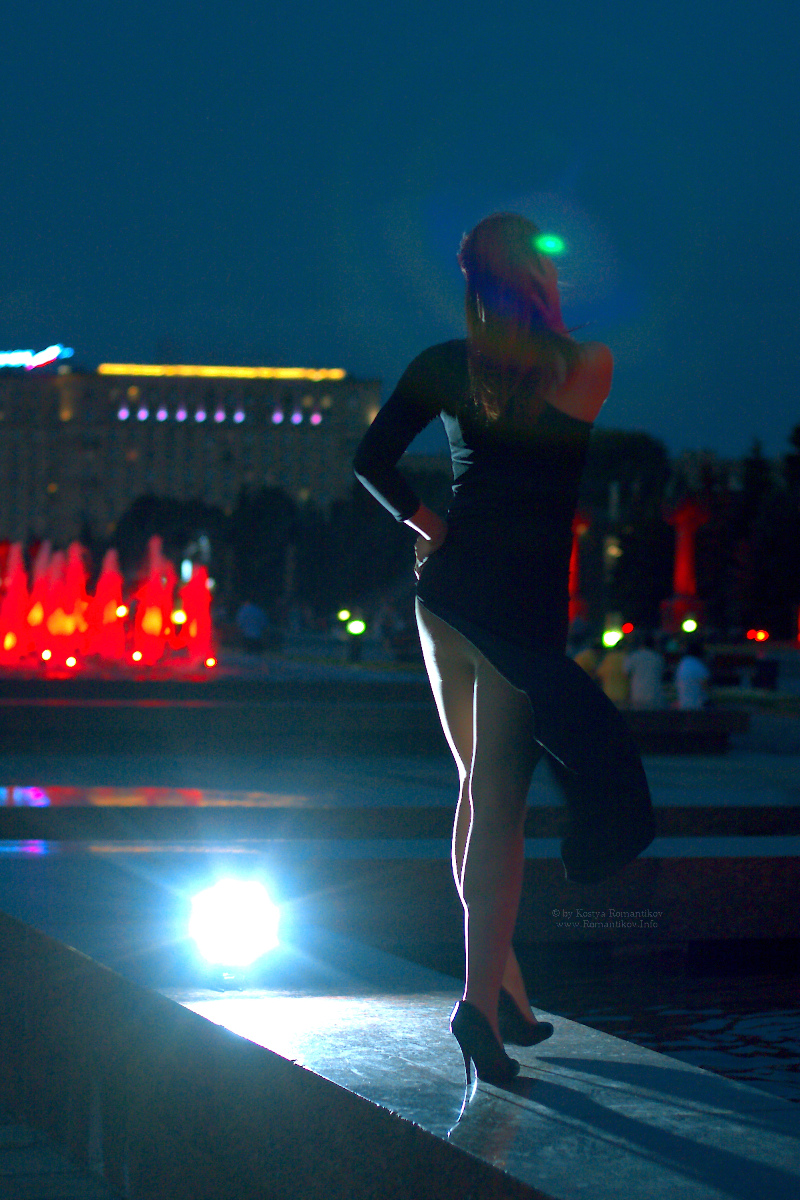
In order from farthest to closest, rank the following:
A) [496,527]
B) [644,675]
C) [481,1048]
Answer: [644,675] < [496,527] < [481,1048]

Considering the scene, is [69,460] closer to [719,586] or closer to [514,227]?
[719,586]

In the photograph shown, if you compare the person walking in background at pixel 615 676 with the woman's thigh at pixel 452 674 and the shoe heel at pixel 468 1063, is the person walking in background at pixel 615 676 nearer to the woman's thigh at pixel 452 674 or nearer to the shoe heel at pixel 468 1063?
the woman's thigh at pixel 452 674

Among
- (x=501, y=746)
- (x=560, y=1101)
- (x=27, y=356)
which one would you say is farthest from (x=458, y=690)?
(x=27, y=356)

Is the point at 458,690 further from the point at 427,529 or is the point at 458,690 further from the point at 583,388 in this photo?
the point at 583,388

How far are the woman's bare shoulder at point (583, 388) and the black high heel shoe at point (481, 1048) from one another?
1.05 meters

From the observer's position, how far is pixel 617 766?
267 cm

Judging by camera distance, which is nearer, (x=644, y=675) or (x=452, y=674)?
(x=452, y=674)

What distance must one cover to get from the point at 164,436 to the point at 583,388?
168 metres

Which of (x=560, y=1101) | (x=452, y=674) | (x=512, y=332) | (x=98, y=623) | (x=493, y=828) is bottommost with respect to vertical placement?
(x=560, y=1101)

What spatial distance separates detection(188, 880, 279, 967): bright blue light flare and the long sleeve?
3.89 ft

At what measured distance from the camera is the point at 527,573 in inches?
110

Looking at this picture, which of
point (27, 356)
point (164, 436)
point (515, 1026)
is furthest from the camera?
point (164, 436)

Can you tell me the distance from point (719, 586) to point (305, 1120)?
76.4 meters

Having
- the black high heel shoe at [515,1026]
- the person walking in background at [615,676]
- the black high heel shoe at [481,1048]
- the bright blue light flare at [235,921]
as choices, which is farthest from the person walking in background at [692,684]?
the black high heel shoe at [481,1048]
